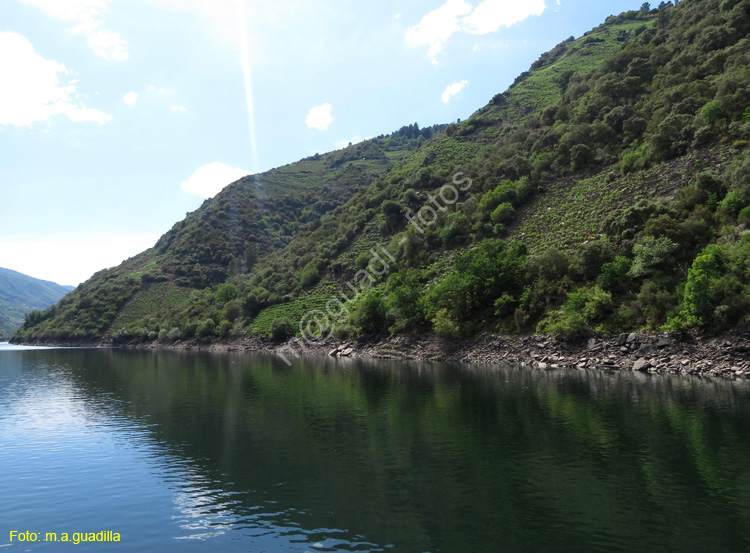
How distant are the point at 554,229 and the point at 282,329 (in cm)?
6822

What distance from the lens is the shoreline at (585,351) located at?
42.2m

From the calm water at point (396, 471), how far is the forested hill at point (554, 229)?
20.5 metres

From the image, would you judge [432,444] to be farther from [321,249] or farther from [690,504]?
[321,249]

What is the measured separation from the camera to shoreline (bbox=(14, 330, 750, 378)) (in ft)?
138

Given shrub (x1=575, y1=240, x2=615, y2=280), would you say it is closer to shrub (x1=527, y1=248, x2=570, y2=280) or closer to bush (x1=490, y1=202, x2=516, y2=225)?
shrub (x1=527, y1=248, x2=570, y2=280)

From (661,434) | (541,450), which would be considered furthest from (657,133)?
(541,450)

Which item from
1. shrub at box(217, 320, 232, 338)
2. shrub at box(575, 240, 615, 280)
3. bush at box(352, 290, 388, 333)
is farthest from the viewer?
shrub at box(217, 320, 232, 338)

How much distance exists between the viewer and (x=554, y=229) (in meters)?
80.4

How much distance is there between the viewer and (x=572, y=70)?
541ft

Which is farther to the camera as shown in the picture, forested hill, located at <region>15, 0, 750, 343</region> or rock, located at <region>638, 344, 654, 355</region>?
forested hill, located at <region>15, 0, 750, 343</region>

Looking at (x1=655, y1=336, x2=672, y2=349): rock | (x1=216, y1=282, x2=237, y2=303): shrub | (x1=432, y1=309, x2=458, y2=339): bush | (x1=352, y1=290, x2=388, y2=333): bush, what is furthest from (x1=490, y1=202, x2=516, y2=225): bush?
(x1=216, y1=282, x2=237, y2=303): shrub

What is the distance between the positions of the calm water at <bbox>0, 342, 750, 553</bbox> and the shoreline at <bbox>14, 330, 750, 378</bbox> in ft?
19.5

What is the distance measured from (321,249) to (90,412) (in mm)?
105904

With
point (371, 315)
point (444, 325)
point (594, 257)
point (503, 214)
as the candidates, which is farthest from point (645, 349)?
point (371, 315)
